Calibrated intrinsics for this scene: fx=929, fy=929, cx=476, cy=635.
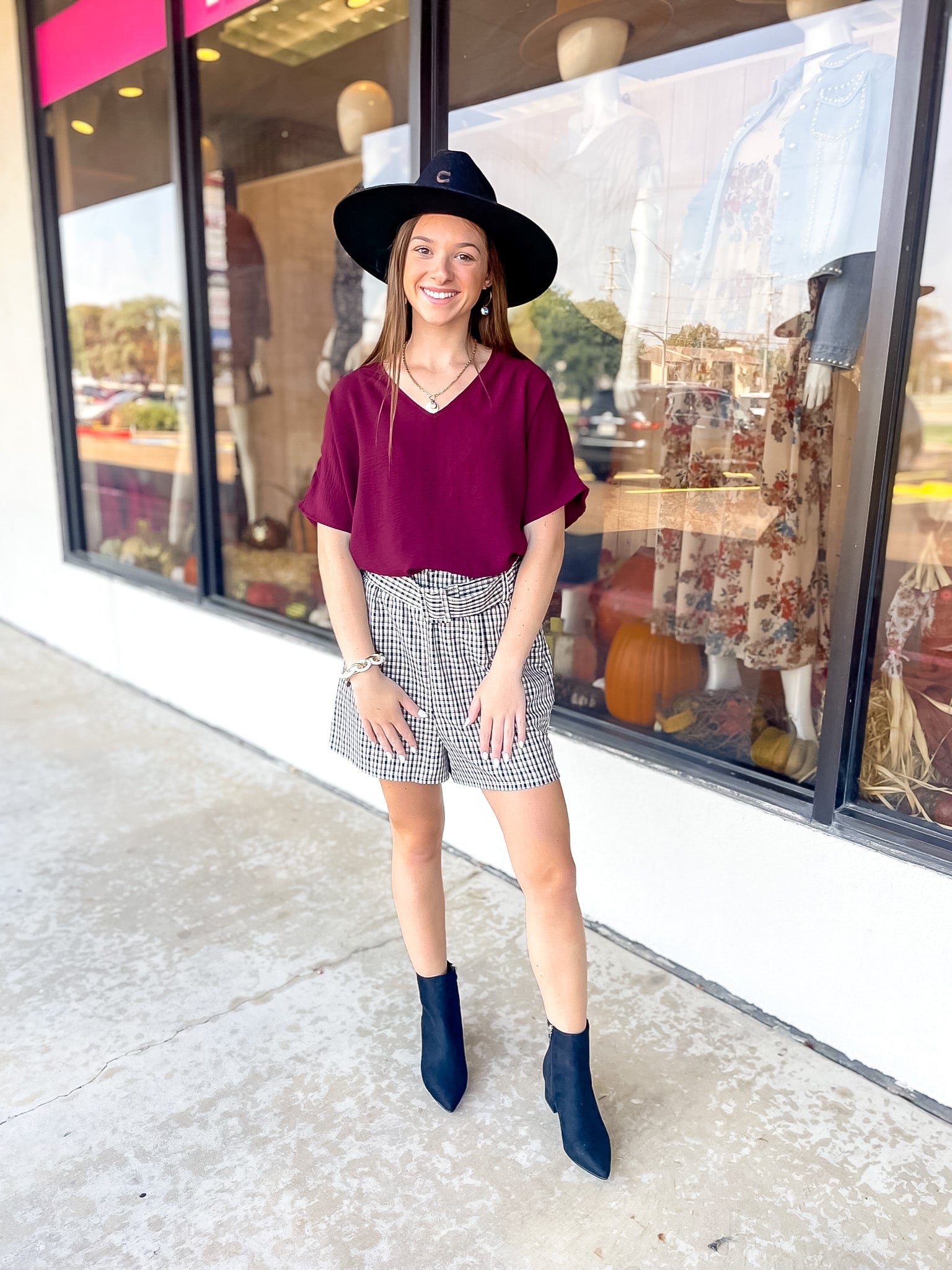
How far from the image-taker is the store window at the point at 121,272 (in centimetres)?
354

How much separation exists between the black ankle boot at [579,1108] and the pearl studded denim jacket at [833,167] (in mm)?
1378

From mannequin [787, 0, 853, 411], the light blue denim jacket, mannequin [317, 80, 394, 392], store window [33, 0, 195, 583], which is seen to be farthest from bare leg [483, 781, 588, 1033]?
store window [33, 0, 195, 583]

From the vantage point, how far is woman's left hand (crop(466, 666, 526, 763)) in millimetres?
1450

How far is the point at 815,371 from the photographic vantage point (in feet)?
6.25

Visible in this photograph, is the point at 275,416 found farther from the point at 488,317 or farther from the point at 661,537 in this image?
the point at 488,317

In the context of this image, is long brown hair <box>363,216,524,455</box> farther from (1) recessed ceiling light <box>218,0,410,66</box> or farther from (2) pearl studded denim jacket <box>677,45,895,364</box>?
(1) recessed ceiling light <box>218,0,410,66</box>

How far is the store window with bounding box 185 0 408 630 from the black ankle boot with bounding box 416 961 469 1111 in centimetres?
165

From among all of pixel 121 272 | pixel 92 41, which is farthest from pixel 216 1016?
pixel 92 41

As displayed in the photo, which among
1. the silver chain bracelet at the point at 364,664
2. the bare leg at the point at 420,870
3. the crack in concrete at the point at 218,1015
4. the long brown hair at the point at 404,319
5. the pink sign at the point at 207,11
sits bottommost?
the crack in concrete at the point at 218,1015

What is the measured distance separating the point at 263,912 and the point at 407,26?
238cm

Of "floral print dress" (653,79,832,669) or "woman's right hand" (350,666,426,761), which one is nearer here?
"woman's right hand" (350,666,426,761)

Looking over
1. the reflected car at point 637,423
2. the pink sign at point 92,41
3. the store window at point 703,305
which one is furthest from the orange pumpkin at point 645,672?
the pink sign at point 92,41

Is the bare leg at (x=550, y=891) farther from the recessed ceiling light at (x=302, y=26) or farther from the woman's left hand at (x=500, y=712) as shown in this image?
the recessed ceiling light at (x=302, y=26)

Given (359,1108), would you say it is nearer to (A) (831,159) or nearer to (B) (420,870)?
(B) (420,870)
